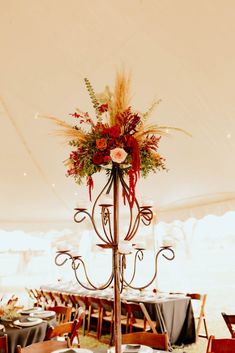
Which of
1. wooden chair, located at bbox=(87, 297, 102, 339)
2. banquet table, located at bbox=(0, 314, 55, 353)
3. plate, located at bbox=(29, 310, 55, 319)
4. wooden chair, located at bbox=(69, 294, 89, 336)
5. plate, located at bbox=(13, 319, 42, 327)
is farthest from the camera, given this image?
wooden chair, located at bbox=(69, 294, 89, 336)

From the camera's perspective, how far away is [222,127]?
4.59 m

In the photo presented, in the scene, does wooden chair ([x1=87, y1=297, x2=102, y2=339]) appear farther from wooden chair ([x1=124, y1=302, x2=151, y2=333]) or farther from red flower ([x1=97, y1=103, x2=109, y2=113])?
red flower ([x1=97, y1=103, x2=109, y2=113])

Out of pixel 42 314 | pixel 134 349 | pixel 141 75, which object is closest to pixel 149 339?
pixel 134 349

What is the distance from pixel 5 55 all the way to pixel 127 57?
5.19 feet

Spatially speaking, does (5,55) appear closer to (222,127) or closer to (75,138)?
(75,138)

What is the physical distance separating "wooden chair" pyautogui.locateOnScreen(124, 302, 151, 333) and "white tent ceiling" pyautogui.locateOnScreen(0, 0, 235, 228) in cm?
211

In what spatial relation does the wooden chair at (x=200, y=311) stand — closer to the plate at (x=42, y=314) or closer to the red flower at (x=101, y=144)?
the plate at (x=42, y=314)

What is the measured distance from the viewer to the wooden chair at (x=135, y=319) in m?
5.01

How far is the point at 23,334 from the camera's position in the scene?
3564 millimetres

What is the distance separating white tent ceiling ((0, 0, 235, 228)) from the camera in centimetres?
350

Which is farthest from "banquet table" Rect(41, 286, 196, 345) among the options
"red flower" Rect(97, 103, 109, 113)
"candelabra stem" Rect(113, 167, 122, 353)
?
"red flower" Rect(97, 103, 109, 113)

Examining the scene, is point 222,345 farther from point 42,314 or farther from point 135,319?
point 135,319

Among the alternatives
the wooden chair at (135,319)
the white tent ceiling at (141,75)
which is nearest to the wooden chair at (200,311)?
the wooden chair at (135,319)

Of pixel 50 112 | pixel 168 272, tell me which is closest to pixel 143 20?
pixel 50 112
